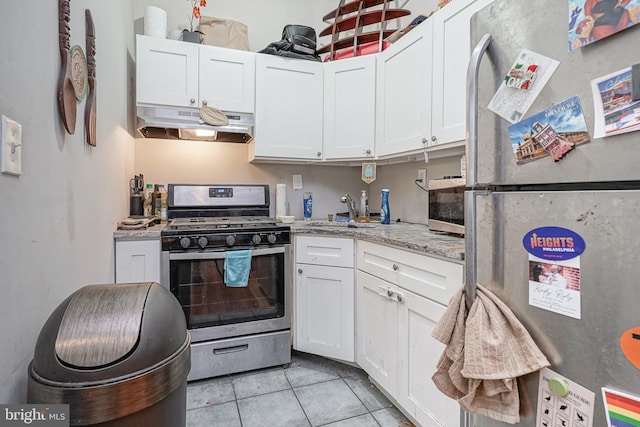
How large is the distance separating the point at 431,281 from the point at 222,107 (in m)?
1.79

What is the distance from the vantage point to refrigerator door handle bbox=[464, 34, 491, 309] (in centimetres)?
92

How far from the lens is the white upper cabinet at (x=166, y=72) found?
2.11 m

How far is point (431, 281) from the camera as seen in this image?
4.69 ft

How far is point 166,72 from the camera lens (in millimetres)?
2164

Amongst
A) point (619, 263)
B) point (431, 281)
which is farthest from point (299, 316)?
point (619, 263)

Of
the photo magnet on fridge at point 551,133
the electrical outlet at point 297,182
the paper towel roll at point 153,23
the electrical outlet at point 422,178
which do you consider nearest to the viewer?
the photo magnet on fridge at point 551,133

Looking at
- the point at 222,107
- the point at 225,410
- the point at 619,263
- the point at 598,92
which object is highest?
the point at 222,107

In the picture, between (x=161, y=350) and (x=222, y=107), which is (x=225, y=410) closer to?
(x=161, y=350)

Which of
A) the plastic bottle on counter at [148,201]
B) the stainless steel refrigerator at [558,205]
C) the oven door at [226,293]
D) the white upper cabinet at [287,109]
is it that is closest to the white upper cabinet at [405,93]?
the white upper cabinet at [287,109]

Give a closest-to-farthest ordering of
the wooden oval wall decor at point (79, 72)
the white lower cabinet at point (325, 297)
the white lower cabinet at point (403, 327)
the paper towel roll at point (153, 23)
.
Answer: the wooden oval wall decor at point (79, 72), the white lower cabinet at point (403, 327), the white lower cabinet at point (325, 297), the paper towel roll at point (153, 23)

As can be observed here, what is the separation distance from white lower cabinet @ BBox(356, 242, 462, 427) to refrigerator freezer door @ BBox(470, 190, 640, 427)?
45 cm

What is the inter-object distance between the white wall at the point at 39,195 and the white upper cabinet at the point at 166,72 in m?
0.62

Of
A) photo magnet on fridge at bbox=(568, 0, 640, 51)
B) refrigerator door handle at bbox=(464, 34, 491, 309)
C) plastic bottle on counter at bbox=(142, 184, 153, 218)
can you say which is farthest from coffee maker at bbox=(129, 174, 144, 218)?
photo magnet on fridge at bbox=(568, 0, 640, 51)

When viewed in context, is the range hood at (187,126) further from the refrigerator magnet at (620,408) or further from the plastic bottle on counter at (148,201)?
the refrigerator magnet at (620,408)
